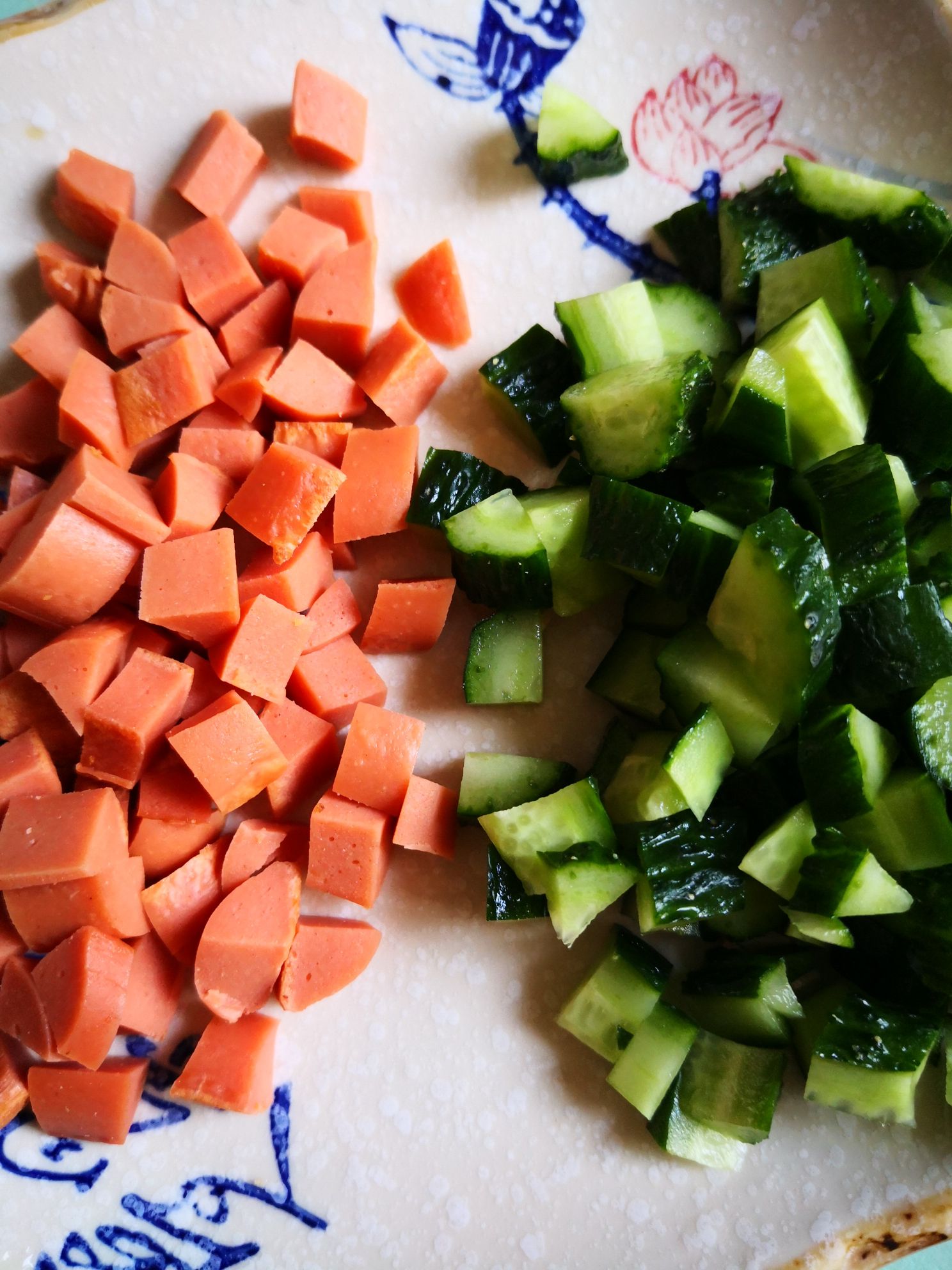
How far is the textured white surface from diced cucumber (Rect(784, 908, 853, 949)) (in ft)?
1.15

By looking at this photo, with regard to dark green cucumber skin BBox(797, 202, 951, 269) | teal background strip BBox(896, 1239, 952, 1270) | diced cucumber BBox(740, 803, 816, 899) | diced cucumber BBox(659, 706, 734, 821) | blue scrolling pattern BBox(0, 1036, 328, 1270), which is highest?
dark green cucumber skin BBox(797, 202, 951, 269)

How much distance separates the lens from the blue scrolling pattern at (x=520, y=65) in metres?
2.05

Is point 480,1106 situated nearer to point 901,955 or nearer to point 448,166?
point 901,955

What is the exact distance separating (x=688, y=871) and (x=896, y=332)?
1124 millimetres

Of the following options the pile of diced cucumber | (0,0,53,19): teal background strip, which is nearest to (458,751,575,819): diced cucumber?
the pile of diced cucumber

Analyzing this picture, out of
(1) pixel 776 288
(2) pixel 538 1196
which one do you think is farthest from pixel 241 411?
(2) pixel 538 1196

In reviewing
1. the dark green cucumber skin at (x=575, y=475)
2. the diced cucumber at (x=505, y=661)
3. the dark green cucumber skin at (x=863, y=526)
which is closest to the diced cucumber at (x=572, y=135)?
the dark green cucumber skin at (x=575, y=475)

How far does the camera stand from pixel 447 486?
189 cm

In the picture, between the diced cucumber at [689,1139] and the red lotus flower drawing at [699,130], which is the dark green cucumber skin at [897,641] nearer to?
the diced cucumber at [689,1139]

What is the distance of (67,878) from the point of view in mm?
1703

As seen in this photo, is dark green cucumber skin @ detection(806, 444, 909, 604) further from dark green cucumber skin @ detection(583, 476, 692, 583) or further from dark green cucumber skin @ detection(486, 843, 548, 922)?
dark green cucumber skin @ detection(486, 843, 548, 922)

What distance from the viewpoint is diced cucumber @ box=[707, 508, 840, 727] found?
5.17 ft

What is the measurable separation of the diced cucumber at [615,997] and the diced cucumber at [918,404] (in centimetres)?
113

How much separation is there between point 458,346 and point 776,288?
687 millimetres
